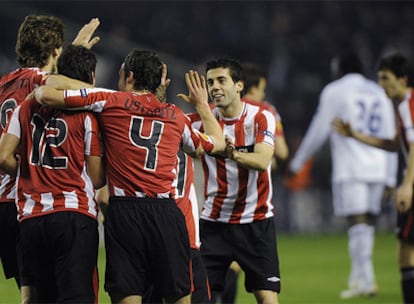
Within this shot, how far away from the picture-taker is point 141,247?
5547 millimetres

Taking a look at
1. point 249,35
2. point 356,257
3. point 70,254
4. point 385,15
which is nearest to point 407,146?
point 356,257

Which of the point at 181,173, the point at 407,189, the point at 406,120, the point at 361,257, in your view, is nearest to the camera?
the point at 181,173

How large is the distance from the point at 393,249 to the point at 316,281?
3912 millimetres

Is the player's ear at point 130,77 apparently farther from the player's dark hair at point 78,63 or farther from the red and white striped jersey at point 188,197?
the red and white striped jersey at point 188,197

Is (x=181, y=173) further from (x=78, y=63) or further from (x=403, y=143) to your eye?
(x=403, y=143)

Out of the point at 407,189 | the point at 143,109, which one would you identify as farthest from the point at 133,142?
the point at 407,189

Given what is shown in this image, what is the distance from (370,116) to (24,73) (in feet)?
18.3

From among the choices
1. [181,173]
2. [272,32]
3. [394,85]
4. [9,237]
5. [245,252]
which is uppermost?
[272,32]

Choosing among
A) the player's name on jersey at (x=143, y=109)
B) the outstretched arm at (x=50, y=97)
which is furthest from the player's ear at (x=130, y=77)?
the outstretched arm at (x=50, y=97)

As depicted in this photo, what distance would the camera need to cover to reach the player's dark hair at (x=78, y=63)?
562 centimetres

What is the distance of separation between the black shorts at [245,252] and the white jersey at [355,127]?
12.4 ft

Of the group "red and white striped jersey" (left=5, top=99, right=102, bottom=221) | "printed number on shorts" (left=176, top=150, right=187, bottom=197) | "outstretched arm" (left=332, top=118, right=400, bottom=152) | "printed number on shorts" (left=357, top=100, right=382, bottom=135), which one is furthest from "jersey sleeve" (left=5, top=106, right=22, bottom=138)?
"printed number on shorts" (left=357, top=100, right=382, bottom=135)

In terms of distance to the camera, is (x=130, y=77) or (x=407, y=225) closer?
(x=130, y=77)

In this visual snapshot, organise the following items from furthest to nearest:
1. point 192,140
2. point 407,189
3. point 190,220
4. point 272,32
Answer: point 272,32
point 407,189
point 190,220
point 192,140
